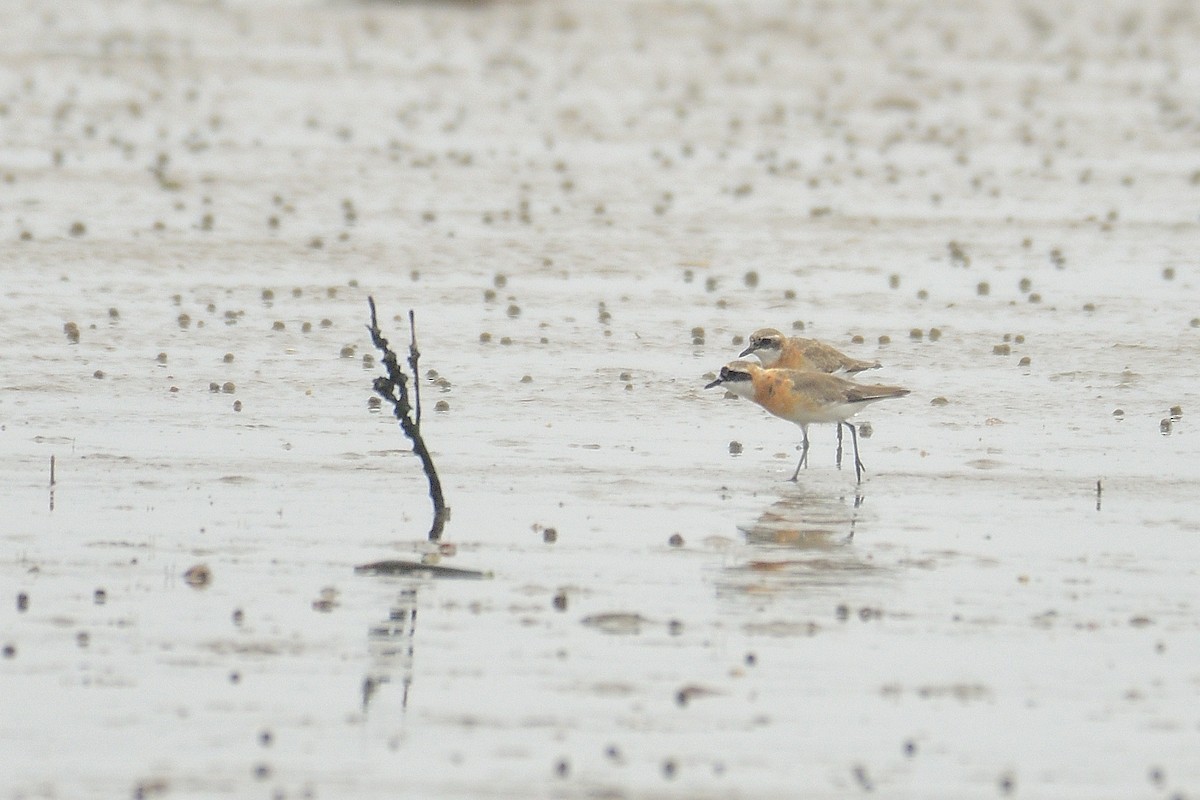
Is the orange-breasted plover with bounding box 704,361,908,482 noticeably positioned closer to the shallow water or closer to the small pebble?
the shallow water

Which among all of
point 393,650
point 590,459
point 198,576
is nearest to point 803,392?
point 590,459

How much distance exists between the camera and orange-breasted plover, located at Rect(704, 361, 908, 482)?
51.1 feet

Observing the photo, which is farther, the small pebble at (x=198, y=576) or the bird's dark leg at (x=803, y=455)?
the bird's dark leg at (x=803, y=455)

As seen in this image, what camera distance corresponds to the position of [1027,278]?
23.9 metres

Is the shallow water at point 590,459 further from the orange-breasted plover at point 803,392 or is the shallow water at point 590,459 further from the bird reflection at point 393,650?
the orange-breasted plover at point 803,392

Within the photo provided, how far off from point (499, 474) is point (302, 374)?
13.7 feet

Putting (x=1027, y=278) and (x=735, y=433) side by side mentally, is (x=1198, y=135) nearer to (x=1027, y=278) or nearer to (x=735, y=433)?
(x=1027, y=278)

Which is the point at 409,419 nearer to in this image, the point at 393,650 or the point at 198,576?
the point at 198,576

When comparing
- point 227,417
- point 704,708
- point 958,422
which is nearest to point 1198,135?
point 958,422

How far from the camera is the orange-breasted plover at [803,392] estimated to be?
1557cm

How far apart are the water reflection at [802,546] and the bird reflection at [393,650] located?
1.89 m

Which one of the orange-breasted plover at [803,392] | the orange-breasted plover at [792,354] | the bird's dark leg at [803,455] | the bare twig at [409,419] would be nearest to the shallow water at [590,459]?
the bird's dark leg at [803,455]

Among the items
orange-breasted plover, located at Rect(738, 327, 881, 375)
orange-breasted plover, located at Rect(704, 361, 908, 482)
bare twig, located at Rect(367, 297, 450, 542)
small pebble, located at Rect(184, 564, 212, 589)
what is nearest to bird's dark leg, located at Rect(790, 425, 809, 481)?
orange-breasted plover, located at Rect(704, 361, 908, 482)

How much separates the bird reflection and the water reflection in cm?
189
